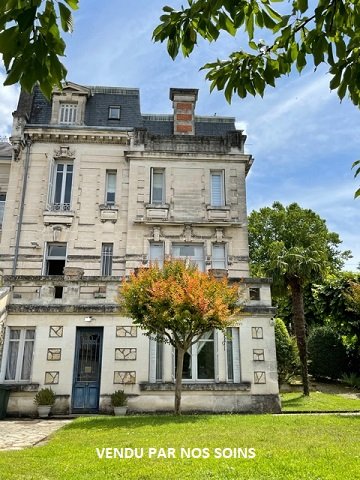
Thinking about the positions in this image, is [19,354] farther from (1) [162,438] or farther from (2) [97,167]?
(2) [97,167]

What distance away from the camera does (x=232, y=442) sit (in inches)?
308

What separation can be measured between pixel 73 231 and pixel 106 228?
1473 mm

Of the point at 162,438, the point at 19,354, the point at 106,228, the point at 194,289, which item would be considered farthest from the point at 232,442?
the point at 106,228

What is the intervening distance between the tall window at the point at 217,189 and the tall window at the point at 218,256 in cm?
196

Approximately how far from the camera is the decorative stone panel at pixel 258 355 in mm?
15094

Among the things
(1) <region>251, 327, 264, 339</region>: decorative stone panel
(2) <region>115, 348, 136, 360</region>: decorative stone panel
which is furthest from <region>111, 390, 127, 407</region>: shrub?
(1) <region>251, 327, 264, 339</region>: decorative stone panel

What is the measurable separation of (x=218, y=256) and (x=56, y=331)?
26.4 ft

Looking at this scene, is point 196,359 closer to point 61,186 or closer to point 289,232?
point 61,186

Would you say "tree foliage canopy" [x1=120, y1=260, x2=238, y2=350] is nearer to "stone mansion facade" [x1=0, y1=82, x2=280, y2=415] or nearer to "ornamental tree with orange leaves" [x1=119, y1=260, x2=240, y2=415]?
"ornamental tree with orange leaves" [x1=119, y1=260, x2=240, y2=415]

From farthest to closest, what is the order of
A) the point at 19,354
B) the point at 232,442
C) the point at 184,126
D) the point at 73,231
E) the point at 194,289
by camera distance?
the point at 184,126
the point at 73,231
the point at 19,354
the point at 194,289
the point at 232,442

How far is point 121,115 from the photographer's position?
22.0 m

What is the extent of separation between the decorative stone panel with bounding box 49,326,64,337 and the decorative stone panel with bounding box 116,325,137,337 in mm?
1900

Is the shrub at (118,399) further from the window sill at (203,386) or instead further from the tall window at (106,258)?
the tall window at (106,258)

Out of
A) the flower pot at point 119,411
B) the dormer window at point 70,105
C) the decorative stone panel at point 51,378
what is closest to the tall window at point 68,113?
the dormer window at point 70,105
